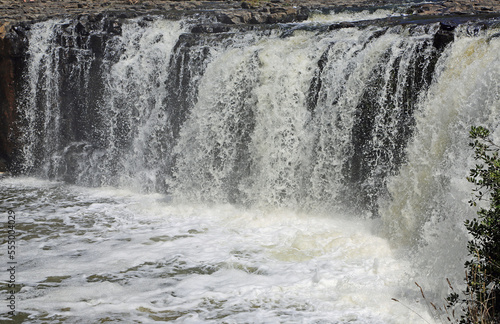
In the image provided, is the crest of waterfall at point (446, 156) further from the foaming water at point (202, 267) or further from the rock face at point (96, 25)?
the rock face at point (96, 25)

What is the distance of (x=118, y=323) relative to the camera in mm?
5527

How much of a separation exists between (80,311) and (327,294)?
264 cm

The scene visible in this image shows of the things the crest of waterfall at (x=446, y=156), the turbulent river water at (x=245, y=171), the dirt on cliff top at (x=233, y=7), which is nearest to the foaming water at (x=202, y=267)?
the turbulent river water at (x=245, y=171)

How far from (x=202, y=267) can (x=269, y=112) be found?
10.7 feet

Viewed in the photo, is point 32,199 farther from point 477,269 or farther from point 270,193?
point 477,269

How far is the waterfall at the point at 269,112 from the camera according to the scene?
728 cm

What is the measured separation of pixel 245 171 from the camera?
942 cm

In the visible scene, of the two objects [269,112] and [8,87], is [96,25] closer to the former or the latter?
[8,87]

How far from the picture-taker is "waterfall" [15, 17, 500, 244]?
728cm

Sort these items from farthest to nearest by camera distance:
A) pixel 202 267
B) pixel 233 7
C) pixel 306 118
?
1. pixel 233 7
2. pixel 306 118
3. pixel 202 267

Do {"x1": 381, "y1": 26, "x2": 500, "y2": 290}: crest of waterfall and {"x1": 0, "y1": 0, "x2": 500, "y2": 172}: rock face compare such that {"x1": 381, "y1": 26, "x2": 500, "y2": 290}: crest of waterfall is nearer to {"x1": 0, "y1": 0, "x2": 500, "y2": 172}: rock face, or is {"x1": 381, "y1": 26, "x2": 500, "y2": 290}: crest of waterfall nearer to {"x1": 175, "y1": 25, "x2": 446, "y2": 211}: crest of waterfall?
{"x1": 175, "y1": 25, "x2": 446, "y2": 211}: crest of waterfall

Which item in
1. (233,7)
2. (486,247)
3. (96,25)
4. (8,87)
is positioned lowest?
(486,247)

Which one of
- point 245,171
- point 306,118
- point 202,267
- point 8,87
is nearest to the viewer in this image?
point 202,267

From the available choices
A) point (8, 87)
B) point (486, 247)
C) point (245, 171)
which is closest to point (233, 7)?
point (8, 87)
